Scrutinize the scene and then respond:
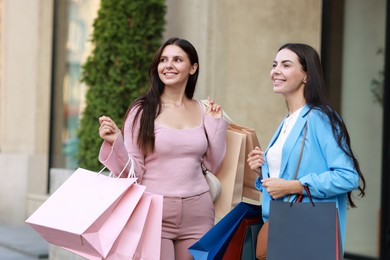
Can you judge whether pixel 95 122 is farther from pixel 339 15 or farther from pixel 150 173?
pixel 150 173

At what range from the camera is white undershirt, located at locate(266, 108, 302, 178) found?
3584 millimetres

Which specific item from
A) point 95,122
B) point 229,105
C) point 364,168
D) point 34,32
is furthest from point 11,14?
point 364,168

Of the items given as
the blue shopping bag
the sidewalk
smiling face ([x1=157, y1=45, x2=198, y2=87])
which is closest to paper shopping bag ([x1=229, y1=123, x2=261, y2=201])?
smiling face ([x1=157, y1=45, x2=198, y2=87])

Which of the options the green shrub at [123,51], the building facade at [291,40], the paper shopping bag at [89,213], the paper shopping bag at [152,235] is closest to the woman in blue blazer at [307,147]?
the paper shopping bag at [152,235]

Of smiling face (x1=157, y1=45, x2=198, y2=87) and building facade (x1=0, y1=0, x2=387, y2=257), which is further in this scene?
building facade (x1=0, y1=0, x2=387, y2=257)

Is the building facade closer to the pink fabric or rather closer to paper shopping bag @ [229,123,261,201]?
paper shopping bag @ [229,123,261,201]

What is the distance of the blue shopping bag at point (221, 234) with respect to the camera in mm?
3764

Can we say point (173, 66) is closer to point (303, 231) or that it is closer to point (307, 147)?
point (307, 147)

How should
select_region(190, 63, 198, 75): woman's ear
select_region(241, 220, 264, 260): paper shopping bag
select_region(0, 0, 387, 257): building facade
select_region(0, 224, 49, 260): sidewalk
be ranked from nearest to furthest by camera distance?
select_region(241, 220, 264, 260): paper shopping bag → select_region(190, 63, 198, 75): woman's ear → select_region(0, 0, 387, 257): building facade → select_region(0, 224, 49, 260): sidewalk

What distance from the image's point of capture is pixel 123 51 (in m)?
8.27

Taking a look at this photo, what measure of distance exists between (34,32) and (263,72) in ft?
18.2

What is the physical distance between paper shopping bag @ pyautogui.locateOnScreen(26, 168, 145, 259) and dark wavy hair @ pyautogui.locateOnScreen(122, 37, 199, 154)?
0.32 meters

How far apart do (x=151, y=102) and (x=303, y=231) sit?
1323 millimetres

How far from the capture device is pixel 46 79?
40.8ft
